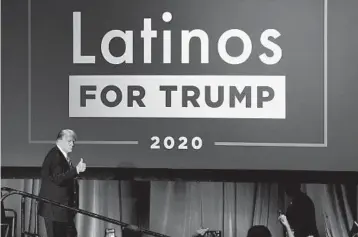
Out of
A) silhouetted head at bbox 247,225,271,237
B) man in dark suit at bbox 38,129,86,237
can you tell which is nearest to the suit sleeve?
man in dark suit at bbox 38,129,86,237

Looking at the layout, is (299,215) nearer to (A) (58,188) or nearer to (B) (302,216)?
(B) (302,216)

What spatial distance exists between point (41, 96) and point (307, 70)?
49.4 inches

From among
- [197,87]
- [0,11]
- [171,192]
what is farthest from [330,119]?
[0,11]

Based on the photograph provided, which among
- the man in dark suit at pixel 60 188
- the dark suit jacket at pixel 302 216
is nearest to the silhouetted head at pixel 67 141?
the man in dark suit at pixel 60 188

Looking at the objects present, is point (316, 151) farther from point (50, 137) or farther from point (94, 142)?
point (50, 137)

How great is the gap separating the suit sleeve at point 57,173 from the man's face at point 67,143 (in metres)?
0.06

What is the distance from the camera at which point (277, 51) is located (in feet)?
8.43

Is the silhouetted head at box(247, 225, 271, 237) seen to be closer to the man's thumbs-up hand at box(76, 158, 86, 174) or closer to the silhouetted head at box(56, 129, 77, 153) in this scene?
the man's thumbs-up hand at box(76, 158, 86, 174)

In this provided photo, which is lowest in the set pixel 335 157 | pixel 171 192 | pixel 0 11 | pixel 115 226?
pixel 115 226

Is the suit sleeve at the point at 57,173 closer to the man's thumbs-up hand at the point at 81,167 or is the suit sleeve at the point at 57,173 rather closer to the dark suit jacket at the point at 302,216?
the man's thumbs-up hand at the point at 81,167

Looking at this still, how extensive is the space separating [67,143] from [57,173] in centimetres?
15

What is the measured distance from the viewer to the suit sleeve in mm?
2596

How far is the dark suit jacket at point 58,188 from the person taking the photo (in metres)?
2.60

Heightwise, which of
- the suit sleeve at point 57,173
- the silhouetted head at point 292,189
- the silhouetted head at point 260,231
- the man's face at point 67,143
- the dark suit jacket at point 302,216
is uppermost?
the man's face at point 67,143
